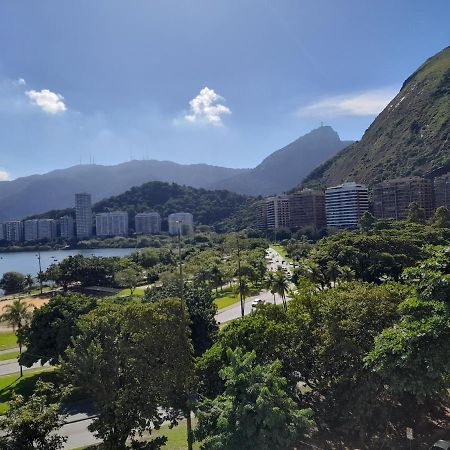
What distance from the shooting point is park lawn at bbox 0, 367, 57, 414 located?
2405 centimetres

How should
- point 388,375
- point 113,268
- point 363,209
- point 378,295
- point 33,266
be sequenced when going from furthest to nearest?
point 33,266 < point 363,209 < point 113,268 < point 378,295 < point 388,375

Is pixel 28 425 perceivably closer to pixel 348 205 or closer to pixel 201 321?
pixel 201 321

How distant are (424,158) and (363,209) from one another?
28.3m

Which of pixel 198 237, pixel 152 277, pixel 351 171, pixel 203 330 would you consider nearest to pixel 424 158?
pixel 351 171

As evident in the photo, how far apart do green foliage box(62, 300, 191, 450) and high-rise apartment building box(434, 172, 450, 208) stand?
111928 millimetres

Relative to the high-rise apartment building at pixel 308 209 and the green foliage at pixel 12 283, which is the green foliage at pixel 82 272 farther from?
the high-rise apartment building at pixel 308 209

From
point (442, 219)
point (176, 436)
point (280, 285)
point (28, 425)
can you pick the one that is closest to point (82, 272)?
Answer: point (280, 285)

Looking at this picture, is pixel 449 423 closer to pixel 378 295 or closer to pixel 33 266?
pixel 378 295

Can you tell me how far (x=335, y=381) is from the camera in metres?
15.0

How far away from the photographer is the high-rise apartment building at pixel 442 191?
110500mm

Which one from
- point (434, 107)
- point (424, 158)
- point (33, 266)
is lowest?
point (33, 266)

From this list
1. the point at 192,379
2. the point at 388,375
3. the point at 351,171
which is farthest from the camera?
the point at 351,171

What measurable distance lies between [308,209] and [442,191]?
41155mm

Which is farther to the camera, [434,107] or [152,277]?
[434,107]
